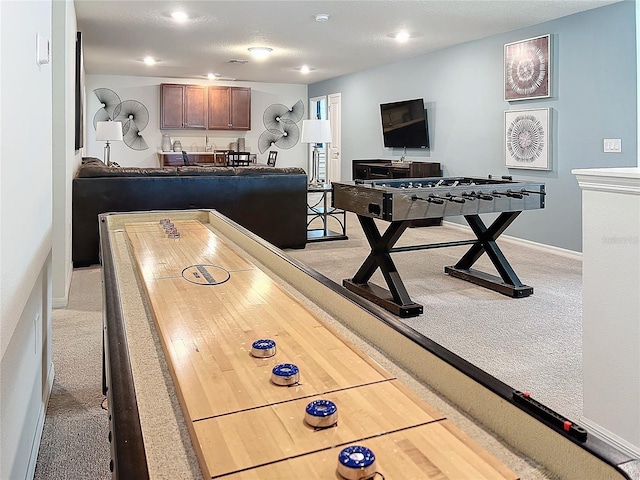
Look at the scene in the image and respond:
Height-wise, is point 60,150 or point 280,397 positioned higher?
point 60,150

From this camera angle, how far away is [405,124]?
8.19m

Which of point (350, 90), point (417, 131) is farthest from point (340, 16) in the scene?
point (350, 90)

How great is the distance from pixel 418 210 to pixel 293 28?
362 cm

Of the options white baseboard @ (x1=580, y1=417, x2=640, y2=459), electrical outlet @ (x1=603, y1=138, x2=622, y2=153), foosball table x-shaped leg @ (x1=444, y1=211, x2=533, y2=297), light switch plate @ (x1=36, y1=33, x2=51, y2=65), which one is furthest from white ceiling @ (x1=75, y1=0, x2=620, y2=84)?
white baseboard @ (x1=580, y1=417, x2=640, y2=459)

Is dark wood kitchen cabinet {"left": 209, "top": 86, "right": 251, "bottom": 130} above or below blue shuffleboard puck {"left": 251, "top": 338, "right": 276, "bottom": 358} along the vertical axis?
above

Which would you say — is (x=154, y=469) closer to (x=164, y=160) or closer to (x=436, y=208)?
(x=436, y=208)

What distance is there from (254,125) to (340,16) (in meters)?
6.25

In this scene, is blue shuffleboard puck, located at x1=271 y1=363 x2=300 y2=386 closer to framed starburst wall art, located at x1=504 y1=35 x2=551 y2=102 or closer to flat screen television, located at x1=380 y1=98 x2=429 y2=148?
framed starburst wall art, located at x1=504 y1=35 x2=551 y2=102

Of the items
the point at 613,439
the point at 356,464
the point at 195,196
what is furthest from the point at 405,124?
the point at 356,464

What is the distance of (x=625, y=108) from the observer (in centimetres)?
495

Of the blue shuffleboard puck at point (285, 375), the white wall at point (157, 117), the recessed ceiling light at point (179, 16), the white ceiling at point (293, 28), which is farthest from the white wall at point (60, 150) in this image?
the white wall at point (157, 117)

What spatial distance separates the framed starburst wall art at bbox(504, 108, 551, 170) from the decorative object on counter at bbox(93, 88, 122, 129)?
24.4 ft

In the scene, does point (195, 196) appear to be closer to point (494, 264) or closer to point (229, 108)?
point (494, 264)

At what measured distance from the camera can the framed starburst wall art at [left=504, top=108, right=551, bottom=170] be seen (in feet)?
19.1
